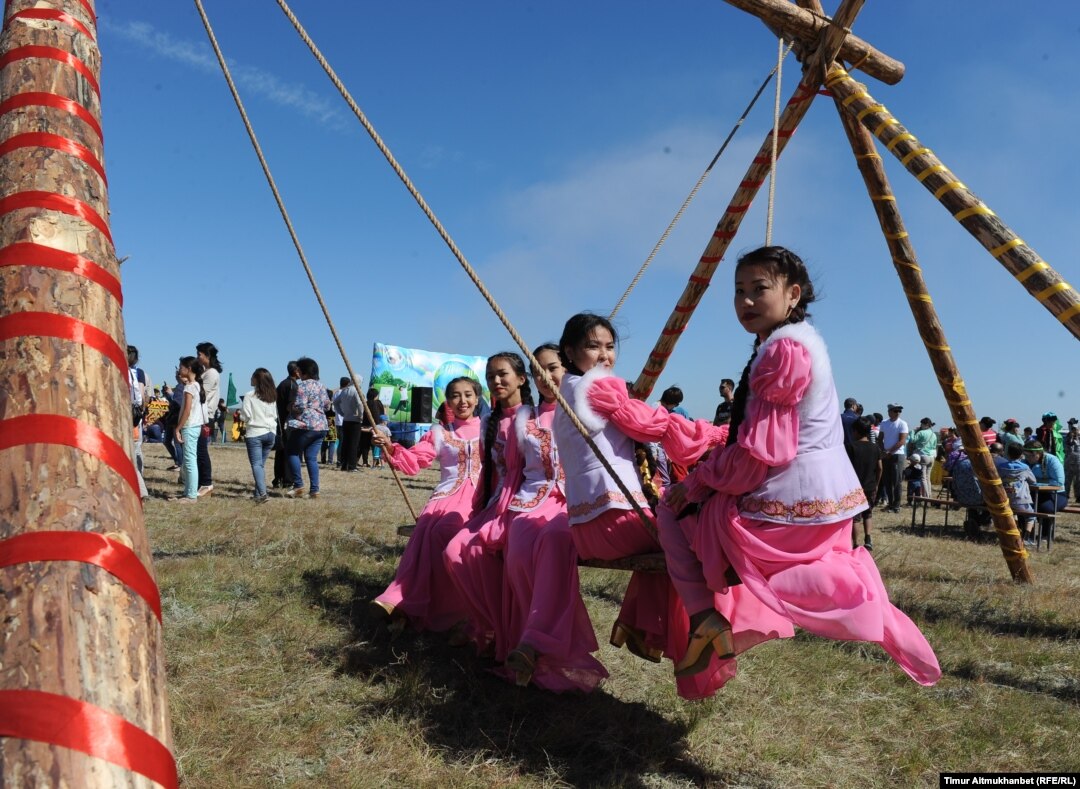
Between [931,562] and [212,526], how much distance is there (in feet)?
23.9

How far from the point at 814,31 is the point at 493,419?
3338 millimetres

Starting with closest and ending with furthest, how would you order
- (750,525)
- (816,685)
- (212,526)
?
(750,525) → (816,685) → (212,526)

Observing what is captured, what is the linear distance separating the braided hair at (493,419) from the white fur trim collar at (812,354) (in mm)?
2113

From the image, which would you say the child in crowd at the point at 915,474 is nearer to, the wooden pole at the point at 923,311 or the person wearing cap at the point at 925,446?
the person wearing cap at the point at 925,446

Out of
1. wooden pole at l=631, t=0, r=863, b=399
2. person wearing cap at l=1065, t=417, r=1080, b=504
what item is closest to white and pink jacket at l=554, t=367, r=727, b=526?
wooden pole at l=631, t=0, r=863, b=399

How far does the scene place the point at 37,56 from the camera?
2.36 metres

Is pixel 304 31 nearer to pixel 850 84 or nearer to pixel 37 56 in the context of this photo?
pixel 37 56

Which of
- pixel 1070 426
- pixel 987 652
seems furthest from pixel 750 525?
pixel 1070 426

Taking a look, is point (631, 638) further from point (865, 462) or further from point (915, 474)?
point (915, 474)

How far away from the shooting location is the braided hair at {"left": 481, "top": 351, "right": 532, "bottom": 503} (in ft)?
15.8
